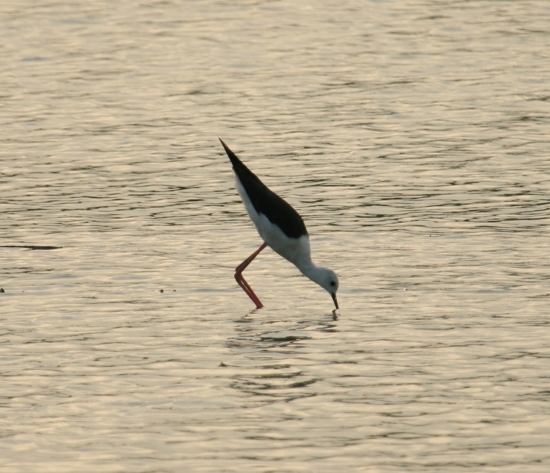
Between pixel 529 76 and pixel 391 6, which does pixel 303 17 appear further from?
pixel 529 76

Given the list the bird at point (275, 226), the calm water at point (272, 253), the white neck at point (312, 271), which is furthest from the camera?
the bird at point (275, 226)

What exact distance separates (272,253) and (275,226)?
1703 mm

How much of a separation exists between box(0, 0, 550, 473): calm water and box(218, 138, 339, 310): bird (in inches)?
11.9

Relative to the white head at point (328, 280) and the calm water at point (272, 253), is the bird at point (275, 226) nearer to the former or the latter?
the white head at point (328, 280)

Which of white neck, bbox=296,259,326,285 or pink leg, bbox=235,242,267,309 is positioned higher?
white neck, bbox=296,259,326,285

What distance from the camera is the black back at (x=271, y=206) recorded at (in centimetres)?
1197

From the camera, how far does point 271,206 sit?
39.7ft

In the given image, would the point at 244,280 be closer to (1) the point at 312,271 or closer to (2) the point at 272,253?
(1) the point at 312,271

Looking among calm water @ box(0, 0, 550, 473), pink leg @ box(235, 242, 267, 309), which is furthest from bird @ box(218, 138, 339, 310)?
calm water @ box(0, 0, 550, 473)

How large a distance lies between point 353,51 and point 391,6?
3.71m

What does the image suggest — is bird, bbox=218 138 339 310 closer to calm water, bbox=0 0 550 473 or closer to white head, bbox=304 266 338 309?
white head, bbox=304 266 338 309

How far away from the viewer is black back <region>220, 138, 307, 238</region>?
1197cm

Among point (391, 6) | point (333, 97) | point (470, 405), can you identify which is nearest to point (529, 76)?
point (333, 97)

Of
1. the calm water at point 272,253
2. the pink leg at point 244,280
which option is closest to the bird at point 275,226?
the pink leg at point 244,280
